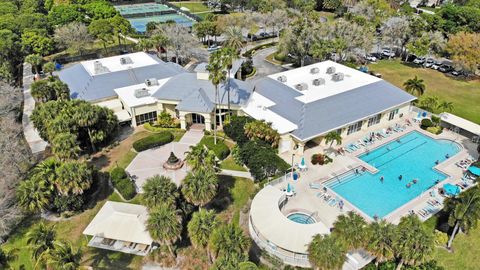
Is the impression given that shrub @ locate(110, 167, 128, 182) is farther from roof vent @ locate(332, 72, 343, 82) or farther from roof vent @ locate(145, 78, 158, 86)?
roof vent @ locate(332, 72, 343, 82)

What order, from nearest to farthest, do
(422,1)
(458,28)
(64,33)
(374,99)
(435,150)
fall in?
(435,150) → (374,99) → (64,33) → (458,28) → (422,1)

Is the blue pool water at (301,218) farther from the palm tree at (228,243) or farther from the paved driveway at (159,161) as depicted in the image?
the paved driveway at (159,161)

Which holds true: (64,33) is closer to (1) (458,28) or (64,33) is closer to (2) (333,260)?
(2) (333,260)

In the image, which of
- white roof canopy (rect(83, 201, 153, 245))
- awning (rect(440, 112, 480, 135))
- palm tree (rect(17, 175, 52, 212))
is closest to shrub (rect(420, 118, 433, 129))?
awning (rect(440, 112, 480, 135))

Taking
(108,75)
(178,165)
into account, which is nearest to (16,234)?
(178,165)

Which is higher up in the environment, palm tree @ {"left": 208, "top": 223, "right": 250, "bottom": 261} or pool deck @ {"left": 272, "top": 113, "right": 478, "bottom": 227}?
palm tree @ {"left": 208, "top": 223, "right": 250, "bottom": 261}

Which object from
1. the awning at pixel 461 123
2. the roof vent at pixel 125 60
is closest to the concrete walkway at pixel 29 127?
the roof vent at pixel 125 60
